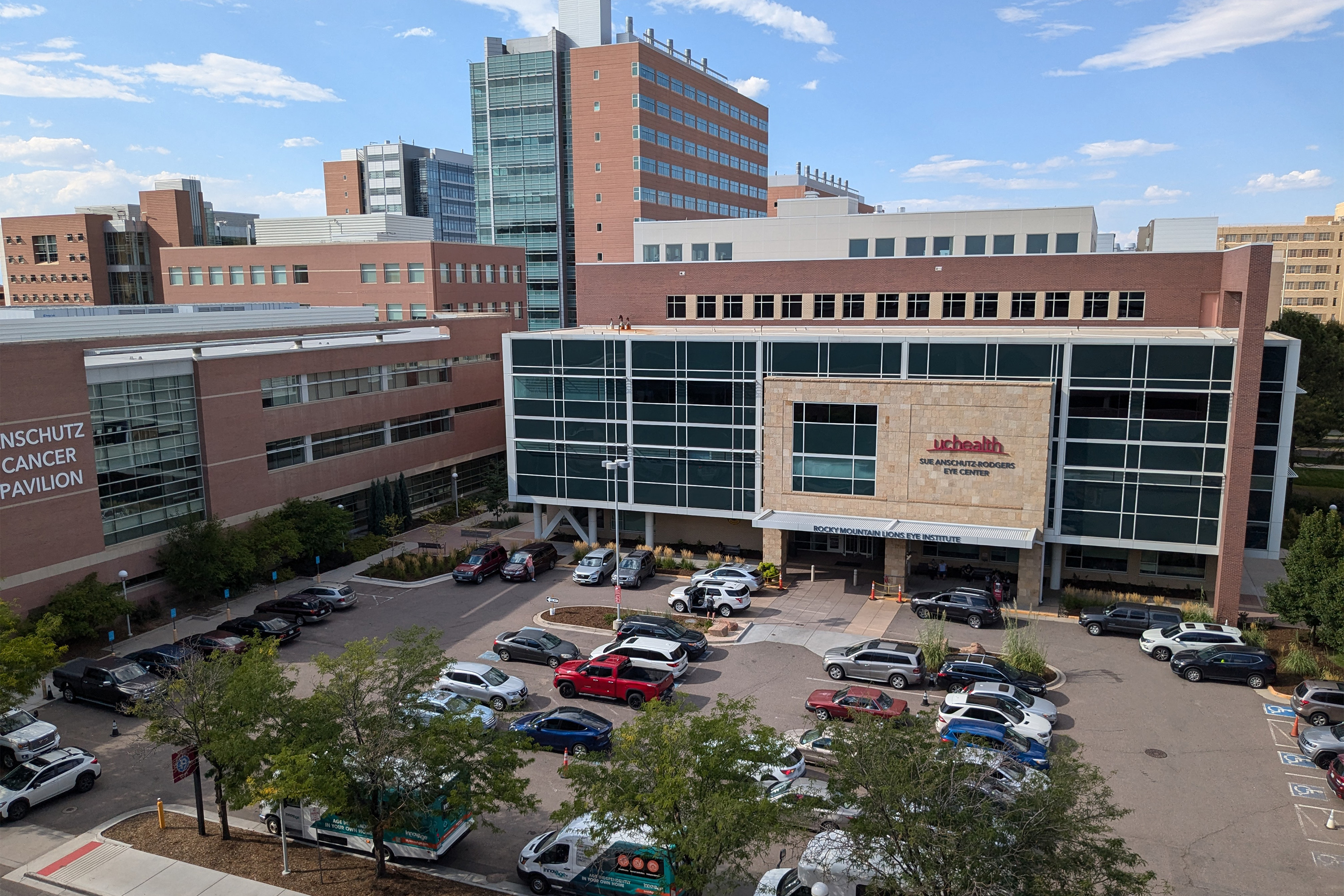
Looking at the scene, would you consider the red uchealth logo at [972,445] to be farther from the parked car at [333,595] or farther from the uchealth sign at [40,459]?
the uchealth sign at [40,459]

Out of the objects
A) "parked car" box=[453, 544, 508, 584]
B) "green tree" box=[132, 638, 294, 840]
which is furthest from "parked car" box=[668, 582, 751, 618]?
"green tree" box=[132, 638, 294, 840]

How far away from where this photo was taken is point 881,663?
1209 inches

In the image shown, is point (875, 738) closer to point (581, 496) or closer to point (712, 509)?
point (712, 509)

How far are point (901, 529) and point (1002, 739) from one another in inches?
589

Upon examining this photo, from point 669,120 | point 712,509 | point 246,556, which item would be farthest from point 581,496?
point 669,120

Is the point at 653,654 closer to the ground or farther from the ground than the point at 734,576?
farther from the ground

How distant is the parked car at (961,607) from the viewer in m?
35.9

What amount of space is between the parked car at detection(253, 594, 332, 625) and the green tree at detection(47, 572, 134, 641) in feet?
16.3

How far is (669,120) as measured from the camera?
3132 inches

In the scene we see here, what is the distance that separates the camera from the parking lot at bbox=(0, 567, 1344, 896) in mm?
21078

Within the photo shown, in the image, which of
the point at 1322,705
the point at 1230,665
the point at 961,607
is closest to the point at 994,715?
the point at 1322,705

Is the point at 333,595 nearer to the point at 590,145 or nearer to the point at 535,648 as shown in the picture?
the point at 535,648

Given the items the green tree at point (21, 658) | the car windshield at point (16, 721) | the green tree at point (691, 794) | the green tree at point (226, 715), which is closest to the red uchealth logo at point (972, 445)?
the green tree at point (691, 794)

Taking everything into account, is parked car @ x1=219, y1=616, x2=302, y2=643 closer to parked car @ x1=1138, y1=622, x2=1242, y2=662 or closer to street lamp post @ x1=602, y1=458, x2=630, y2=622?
street lamp post @ x1=602, y1=458, x2=630, y2=622
